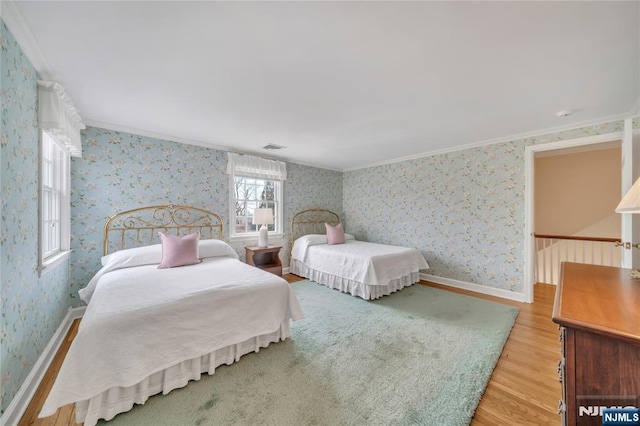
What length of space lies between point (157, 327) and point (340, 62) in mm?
2286

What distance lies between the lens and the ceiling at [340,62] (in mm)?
1353

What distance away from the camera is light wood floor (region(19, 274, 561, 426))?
148 cm

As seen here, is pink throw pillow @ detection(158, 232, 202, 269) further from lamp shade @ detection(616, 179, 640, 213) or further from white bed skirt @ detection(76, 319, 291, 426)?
lamp shade @ detection(616, 179, 640, 213)

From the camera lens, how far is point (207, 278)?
228cm

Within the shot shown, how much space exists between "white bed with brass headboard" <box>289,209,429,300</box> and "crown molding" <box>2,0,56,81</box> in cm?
364

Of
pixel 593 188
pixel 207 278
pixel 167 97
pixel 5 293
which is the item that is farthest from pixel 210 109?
pixel 593 188

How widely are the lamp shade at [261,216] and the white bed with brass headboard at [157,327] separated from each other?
134cm

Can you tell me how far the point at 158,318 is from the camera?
5.42ft

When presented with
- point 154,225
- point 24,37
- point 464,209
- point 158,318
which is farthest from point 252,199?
point 464,209

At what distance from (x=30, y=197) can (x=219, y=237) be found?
2264 millimetres

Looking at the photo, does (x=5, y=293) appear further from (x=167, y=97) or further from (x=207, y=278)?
(x=167, y=97)

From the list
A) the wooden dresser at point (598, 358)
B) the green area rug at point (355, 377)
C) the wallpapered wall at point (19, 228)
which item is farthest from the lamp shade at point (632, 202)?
the wallpapered wall at point (19, 228)

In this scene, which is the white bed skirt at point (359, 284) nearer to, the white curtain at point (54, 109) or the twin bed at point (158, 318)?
the twin bed at point (158, 318)

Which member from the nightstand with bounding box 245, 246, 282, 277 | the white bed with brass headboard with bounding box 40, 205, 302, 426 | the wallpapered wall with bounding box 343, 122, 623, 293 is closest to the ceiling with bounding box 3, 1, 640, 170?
the wallpapered wall with bounding box 343, 122, 623, 293
